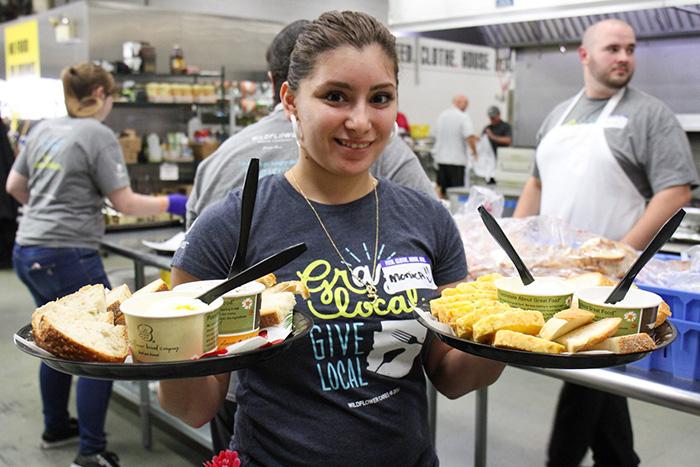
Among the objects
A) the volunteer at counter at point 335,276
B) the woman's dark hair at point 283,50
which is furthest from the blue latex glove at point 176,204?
the volunteer at counter at point 335,276

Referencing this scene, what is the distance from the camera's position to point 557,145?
330cm

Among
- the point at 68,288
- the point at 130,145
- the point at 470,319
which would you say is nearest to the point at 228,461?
the point at 470,319

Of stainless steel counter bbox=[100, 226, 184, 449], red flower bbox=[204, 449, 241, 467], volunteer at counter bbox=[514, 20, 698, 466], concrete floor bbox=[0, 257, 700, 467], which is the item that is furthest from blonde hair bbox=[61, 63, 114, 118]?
red flower bbox=[204, 449, 241, 467]

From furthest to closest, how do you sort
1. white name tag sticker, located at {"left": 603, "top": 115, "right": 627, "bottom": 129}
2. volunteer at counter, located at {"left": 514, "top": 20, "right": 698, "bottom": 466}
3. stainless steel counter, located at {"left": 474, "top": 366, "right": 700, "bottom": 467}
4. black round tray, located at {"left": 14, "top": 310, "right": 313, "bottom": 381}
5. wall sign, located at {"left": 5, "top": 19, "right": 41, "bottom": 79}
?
wall sign, located at {"left": 5, "top": 19, "right": 41, "bottom": 79}
white name tag sticker, located at {"left": 603, "top": 115, "right": 627, "bottom": 129}
volunteer at counter, located at {"left": 514, "top": 20, "right": 698, "bottom": 466}
stainless steel counter, located at {"left": 474, "top": 366, "right": 700, "bottom": 467}
black round tray, located at {"left": 14, "top": 310, "right": 313, "bottom": 381}

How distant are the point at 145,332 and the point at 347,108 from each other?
1.73ft

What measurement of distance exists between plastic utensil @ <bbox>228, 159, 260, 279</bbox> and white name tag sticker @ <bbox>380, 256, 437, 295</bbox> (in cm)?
27

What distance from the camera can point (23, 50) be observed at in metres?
7.65

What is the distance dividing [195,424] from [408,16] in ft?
9.03

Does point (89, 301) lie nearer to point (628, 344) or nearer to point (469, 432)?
point (628, 344)

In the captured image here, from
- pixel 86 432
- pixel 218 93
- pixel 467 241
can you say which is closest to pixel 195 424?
pixel 467 241

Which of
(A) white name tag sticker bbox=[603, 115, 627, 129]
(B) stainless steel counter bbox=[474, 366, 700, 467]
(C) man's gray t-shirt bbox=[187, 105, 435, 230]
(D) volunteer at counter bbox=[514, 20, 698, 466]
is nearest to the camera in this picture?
(B) stainless steel counter bbox=[474, 366, 700, 467]

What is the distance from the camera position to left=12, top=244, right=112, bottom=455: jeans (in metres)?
3.18

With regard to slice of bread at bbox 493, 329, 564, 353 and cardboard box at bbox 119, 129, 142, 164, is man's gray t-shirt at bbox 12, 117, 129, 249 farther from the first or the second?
cardboard box at bbox 119, 129, 142, 164

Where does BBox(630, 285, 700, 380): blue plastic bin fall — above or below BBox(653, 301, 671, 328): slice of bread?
below
